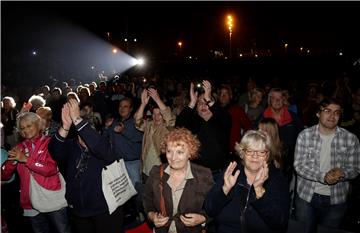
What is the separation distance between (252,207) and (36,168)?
2695 mm

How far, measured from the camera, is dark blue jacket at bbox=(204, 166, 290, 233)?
293 cm

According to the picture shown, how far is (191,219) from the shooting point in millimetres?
3367

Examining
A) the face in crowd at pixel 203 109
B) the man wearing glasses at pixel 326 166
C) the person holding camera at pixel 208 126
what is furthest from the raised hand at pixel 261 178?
the face in crowd at pixel 203 109

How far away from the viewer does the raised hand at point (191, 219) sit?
3.37 m

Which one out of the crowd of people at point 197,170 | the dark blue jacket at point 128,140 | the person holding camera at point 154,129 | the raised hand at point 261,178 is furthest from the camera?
the dark blue jacket at point 128,140

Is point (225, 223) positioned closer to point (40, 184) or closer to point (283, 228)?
point (283, 228)

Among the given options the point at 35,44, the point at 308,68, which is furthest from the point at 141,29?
the point at 308,68

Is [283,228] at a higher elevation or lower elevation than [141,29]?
lower

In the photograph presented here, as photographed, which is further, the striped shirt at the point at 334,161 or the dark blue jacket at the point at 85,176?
the striped shirt at the point at 334,161

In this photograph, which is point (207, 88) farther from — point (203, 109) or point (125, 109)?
point (125, 109)

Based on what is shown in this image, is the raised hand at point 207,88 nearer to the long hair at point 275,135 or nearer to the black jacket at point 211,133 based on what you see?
the black jacket at point 211,133

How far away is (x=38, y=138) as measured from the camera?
4594 mm

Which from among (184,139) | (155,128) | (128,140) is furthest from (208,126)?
(184,139)

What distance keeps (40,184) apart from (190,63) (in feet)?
85.8
